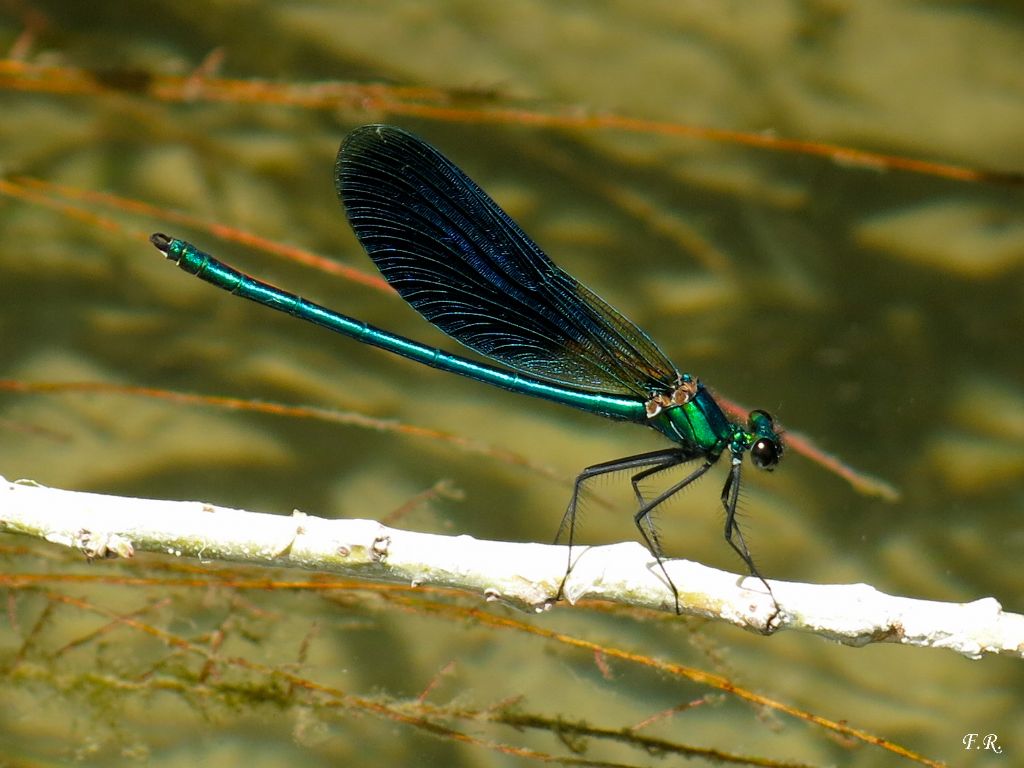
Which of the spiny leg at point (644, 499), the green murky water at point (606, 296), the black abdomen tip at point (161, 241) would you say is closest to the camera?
the spiny leg at point (644, 499)

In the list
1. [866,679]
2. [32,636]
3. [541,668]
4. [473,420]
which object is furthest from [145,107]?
[866,679]

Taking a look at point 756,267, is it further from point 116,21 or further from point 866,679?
point 116,21

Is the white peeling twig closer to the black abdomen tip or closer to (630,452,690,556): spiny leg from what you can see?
(630,452,690,556): spiny leg

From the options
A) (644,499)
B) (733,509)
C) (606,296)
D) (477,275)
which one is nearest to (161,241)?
(477,275)

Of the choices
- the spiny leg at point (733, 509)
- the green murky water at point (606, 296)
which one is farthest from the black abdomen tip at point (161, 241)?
the spiny leg at point (733, 509)

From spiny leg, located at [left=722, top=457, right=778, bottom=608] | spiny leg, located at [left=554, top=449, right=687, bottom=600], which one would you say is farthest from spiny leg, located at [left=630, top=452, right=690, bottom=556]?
spiny leg, located at [left=722, top=457, right=778, bottom=608]

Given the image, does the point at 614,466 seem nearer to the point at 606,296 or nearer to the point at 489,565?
the point at 489,565

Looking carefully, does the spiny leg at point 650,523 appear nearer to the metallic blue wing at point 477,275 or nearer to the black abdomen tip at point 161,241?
the metallic blue wing at point 477,275
